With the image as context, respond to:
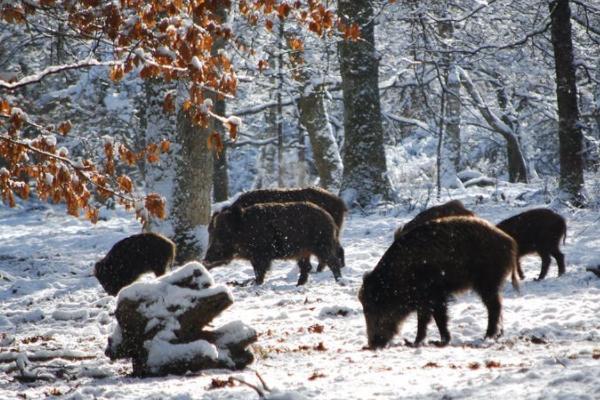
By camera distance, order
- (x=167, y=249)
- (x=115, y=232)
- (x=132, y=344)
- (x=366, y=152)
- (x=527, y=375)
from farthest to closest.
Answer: (x=115, y=232), (x=366, y=152), (x=167, y=249), (x=132, y=344), (x=527, y=375)

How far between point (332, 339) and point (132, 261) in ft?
14.8

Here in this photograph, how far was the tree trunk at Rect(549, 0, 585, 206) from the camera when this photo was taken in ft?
52.2

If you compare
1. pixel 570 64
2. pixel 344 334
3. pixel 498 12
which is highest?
pixel 498 12

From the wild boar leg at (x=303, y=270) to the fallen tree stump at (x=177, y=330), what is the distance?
199 inches

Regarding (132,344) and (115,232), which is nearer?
(132,344)

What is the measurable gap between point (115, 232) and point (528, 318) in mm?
12365

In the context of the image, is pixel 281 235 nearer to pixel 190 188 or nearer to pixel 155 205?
pixel 190 188

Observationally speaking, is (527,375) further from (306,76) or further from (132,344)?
A: (306,76)

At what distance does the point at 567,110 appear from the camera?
1606 centimetres

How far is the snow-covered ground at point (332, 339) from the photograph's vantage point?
209 inches

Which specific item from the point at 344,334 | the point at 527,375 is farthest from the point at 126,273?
the point at 527,375

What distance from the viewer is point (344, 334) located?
8.27 meters

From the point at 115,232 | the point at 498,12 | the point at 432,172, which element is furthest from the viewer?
the point at 432,172

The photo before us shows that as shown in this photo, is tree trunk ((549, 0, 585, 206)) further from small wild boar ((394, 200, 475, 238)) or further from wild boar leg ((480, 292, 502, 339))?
wild boar leg ((480, 292, 502, 339))
